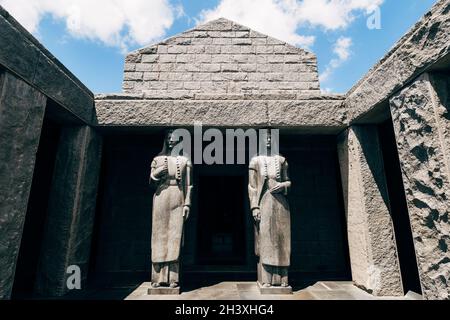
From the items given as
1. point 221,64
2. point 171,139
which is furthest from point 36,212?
point 221,64

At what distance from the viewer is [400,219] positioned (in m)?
3.37

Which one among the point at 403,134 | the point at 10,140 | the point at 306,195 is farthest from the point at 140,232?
the point at 403,134

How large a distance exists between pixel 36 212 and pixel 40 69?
1.93 metres

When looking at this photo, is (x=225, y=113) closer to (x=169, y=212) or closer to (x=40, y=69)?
(x=169, y=212)

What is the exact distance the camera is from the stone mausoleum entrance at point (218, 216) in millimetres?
4504

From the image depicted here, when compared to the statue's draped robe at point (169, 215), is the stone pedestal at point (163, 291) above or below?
below

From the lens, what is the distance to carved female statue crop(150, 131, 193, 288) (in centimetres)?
328

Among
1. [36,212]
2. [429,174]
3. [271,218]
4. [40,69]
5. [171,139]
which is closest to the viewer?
[429,174]

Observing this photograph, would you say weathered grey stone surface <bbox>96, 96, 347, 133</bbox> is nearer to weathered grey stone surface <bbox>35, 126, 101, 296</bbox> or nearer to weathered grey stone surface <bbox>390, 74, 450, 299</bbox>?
weathered grey stone surface <bbox>35, 126, 101, 296</bbox>

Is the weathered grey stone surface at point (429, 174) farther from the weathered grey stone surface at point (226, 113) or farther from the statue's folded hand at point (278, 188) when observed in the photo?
the statue's folded hand at point (278, 188)

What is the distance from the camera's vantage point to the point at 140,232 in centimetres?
462

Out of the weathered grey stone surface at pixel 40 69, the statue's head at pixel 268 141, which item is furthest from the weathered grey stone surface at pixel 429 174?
the weathered grey stone surface at pixel 40 69

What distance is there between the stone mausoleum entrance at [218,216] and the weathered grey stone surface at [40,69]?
1070 millimetres
